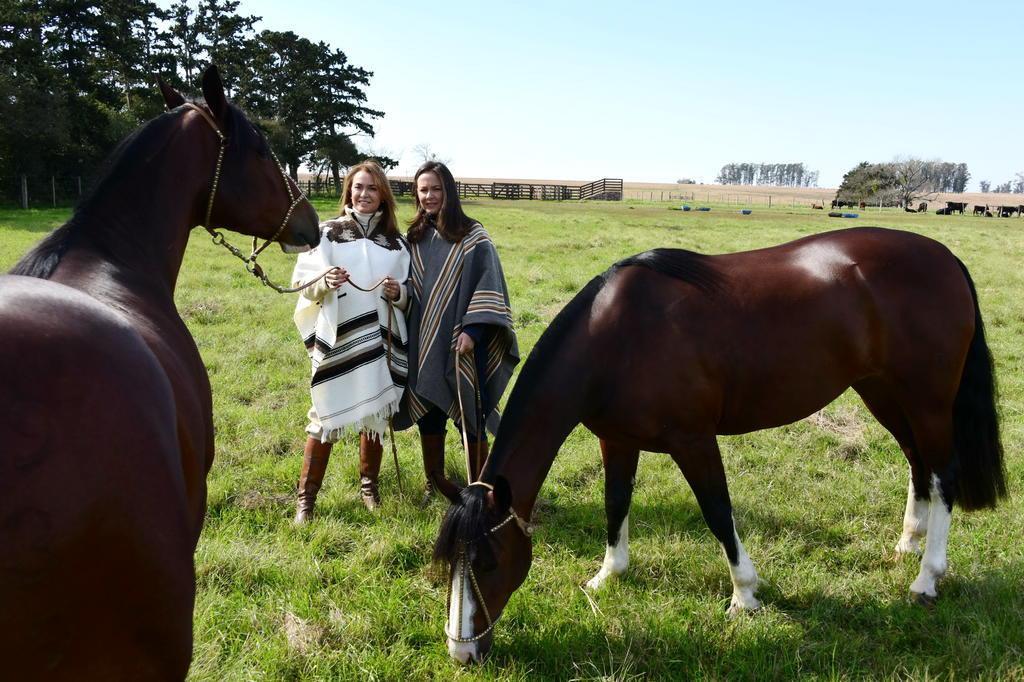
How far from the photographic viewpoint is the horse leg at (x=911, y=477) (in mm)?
3934

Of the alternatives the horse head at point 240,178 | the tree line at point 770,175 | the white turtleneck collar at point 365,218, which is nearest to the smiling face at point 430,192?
the white turtleneck collar at point 365,218

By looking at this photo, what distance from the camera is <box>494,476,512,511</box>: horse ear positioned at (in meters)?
2.72

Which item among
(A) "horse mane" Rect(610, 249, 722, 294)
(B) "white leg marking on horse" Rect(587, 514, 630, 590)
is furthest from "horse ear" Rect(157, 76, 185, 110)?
(B) "white leg marking on horse" Rect(587, 514, 630, 590)

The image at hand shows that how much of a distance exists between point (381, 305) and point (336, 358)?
0.45 meters

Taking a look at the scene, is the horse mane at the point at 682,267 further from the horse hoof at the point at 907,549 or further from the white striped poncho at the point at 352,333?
the horse hoof at the point at 907,549

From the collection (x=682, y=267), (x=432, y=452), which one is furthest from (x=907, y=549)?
(x=432, y=452)

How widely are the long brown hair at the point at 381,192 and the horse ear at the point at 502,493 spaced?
216cm

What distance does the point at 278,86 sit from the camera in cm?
3928

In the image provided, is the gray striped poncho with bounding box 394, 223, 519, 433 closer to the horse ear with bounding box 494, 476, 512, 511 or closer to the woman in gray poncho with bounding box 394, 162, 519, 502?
the woman in gray poncho with bounding box 394, 162, 519, 502

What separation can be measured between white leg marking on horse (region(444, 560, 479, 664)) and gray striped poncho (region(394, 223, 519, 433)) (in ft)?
4.54

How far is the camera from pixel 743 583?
11.1 feet

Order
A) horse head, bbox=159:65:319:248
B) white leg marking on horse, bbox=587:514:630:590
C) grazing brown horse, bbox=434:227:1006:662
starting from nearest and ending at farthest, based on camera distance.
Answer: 1. horse head, bbox=159:65:319:248
2. grazing brown horse, bbox=434:227:1006:662
3. white leg marking on horse, bbox=587:514:630:590

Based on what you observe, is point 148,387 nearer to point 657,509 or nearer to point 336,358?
point 336,358

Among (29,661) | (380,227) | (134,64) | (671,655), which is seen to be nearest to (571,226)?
(380,227)
